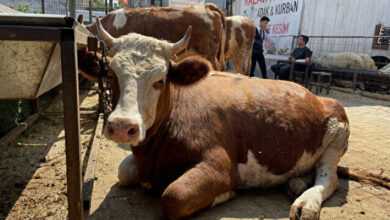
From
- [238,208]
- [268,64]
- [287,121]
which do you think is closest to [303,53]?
[268,64]

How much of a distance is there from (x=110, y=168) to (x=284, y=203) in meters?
1.93

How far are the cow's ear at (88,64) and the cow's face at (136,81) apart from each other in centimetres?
61

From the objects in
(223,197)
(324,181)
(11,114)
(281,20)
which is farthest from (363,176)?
(281,20)

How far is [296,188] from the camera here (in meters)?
2.84

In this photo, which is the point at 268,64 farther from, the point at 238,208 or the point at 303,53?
the point at 238,208

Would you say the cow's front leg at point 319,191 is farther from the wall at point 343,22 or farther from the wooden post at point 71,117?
the wall at point 343,22

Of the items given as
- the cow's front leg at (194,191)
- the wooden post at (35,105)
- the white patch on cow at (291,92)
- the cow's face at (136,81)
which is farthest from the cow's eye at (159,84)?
the wooden post at (35,105)

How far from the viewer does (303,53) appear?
10.8 meters

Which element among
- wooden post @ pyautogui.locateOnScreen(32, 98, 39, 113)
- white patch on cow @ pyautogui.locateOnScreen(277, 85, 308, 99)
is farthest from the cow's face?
wooden post @ pyautogui.locateOnScreen(32, 98, 39, 113)

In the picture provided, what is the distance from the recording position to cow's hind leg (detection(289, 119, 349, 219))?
2.44 m

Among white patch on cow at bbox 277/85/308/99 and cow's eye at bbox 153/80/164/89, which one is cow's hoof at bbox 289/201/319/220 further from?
cow's eye at bbox 153/80/164/89

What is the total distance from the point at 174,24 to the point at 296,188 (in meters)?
4.07

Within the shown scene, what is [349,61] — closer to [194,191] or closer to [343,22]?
[343,22]

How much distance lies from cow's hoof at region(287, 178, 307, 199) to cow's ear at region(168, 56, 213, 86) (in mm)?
1393
